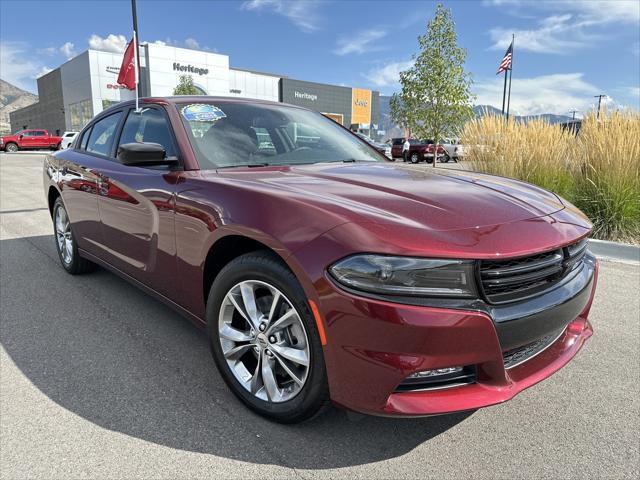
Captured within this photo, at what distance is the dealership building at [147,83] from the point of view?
4375 cm

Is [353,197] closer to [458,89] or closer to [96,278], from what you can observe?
[96,278]

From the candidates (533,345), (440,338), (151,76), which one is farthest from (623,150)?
(151,76)

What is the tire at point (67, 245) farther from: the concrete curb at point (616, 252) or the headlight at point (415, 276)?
the concrete curb at point (616, 252)

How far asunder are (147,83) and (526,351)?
153 ft

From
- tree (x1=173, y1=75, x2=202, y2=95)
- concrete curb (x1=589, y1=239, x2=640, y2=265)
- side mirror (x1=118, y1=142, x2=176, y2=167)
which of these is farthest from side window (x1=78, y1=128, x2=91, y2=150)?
tree (x1=173, y1=75, x2=202, y2=95)

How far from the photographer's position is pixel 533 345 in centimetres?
198

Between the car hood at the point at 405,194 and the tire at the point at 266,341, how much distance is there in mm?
372

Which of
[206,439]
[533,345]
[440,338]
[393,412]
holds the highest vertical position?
[440,338]

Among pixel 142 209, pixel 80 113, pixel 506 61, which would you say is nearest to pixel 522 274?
pixel 142 209

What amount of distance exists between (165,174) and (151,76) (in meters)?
45.7

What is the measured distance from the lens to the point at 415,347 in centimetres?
161

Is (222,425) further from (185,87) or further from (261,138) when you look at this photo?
(185,87)

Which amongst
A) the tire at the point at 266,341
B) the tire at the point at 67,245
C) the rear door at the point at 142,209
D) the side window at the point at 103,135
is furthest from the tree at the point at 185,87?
the tire at the point at 266,341

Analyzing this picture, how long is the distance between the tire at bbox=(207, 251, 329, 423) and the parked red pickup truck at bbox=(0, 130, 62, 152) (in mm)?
41172
